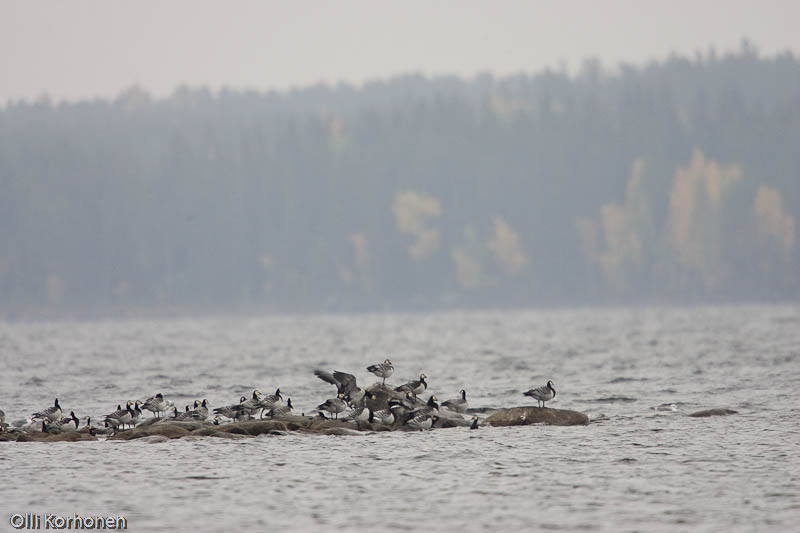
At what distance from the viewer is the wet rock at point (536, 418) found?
32625mm

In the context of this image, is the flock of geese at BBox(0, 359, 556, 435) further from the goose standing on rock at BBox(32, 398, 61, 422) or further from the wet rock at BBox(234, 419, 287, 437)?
the wet rock at BBox(234, 419, 287, 437)

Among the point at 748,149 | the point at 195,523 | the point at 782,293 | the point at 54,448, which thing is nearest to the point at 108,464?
the point at 54,448

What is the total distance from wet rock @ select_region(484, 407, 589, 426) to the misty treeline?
12076cm

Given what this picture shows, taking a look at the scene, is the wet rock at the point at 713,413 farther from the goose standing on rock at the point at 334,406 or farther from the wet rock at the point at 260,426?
the wet rock at the point at 260,426

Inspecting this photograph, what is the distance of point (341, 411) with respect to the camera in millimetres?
33125

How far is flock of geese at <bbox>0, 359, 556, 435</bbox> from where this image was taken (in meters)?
31.9

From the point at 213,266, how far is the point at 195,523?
148m

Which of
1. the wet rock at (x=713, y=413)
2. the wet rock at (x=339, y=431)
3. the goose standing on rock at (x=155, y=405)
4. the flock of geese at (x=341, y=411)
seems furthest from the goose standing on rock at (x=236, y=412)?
the wet rock at (x=713, y=413)

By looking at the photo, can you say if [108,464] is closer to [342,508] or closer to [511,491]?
[342,508]

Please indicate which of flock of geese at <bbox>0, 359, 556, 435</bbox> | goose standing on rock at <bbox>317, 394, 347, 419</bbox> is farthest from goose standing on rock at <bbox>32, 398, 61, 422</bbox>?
goose standing on rock at <bbox>317, 394, 347, 419</bbox>

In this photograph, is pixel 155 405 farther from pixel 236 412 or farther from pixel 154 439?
pixel 154 439

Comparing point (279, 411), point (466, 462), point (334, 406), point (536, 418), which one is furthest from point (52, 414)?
point (536, 418)

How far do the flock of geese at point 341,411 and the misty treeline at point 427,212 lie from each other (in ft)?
398

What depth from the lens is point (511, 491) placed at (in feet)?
75.7
